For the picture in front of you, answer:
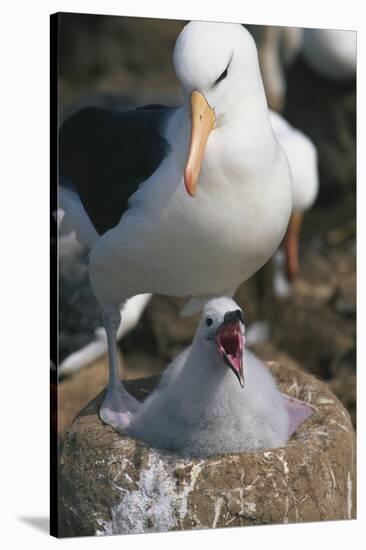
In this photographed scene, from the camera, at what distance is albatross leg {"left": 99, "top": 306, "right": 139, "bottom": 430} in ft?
20.5

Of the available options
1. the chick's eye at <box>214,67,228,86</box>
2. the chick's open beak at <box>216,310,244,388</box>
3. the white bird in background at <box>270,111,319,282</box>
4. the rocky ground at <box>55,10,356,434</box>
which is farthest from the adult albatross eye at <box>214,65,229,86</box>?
the white bird in background at <box>270,111,319,282</box>

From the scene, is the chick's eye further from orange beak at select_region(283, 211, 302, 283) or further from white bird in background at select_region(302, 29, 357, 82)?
orange beak at select_region(283, 211, 302, 283)

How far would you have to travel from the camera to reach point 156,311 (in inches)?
324

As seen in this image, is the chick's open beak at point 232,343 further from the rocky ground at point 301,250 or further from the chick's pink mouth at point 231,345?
the rocky ground at point 301,250

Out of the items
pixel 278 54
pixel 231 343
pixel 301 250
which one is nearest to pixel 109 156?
pixel 231 343


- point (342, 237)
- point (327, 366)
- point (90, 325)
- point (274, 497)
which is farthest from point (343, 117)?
point (274, 497)

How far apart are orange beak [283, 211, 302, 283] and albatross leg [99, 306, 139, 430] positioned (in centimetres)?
125

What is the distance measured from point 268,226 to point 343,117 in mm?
1550

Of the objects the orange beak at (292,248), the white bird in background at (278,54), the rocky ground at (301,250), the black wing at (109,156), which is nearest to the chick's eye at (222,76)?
the black wing at (109,156)

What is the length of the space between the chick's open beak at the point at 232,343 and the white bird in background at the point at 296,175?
115cm

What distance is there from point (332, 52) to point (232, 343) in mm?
2333

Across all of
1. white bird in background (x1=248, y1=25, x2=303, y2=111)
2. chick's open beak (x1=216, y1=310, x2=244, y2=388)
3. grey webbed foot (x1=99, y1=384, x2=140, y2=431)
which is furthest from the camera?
white bird in background (x1=248, y1=25, x2=303, y2=111)

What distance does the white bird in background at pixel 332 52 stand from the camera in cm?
739

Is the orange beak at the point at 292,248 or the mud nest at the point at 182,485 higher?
the orange beak at the point at 292,248
